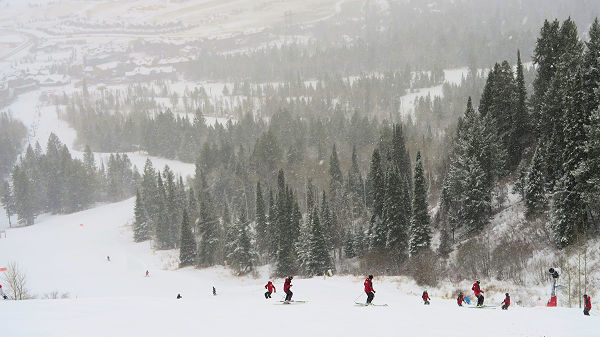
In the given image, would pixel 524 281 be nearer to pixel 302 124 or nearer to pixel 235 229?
pixel 235 229

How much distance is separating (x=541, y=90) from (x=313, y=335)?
49676 mm

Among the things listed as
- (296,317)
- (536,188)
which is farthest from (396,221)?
(296,317)

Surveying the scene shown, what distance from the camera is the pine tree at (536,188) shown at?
148ft

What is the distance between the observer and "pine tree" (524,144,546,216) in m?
45.2

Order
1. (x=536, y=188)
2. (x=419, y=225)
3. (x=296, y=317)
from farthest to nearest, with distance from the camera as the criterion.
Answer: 1. (x=419, y=225)
2. (x=536, y=188)
3. (x=296, y=317)

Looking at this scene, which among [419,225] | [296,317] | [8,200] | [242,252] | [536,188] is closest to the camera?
[296,317]

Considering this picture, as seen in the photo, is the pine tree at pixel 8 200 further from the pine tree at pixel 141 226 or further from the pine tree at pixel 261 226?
the pine tree at pixel 261 226

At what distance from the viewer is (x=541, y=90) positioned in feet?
179

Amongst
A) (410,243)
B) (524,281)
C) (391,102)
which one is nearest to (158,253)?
(410,243)

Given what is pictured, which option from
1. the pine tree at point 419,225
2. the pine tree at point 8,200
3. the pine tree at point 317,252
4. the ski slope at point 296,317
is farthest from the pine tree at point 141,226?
the ski slope at point 296,317

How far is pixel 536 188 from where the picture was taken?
4519cm

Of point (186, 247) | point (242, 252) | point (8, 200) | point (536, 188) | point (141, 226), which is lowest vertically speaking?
point (8, 200)

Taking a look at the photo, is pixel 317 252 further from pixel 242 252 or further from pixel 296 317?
pixel 296 317

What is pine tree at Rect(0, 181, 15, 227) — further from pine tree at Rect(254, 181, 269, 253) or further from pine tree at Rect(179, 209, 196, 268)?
pine tree at Rect(254, 181, 269, 253)
